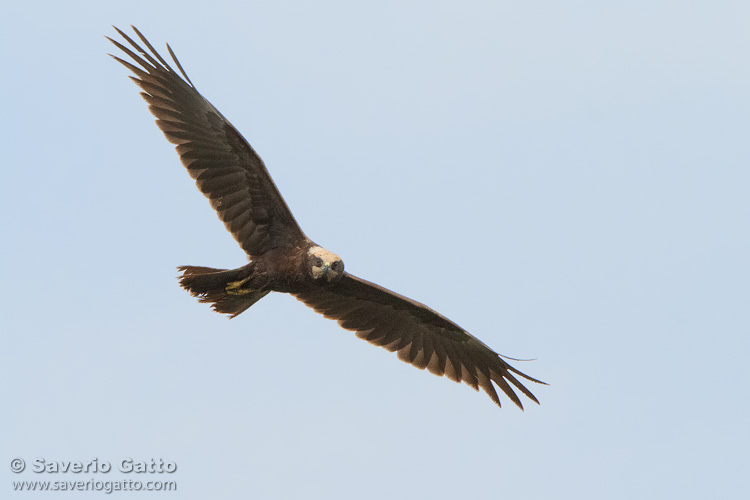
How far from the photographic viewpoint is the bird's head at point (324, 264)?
29.6ft

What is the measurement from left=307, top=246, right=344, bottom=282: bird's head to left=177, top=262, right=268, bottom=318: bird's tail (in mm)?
703

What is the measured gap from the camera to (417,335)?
10.6m

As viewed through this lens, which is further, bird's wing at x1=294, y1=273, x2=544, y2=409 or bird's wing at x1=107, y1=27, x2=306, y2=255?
bird's wing at x1=294, y1=273, x2=544, y2=409

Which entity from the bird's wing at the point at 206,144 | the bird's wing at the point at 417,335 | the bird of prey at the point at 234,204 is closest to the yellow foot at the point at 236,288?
the bird of prey at the point at 234,204

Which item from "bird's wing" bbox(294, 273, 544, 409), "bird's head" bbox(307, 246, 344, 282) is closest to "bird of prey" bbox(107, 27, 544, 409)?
"bird's head" bbox(307, 246, 344, 282)

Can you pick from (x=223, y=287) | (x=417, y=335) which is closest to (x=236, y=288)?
(x=223, y=287)

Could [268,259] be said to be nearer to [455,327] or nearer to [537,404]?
[455,327]

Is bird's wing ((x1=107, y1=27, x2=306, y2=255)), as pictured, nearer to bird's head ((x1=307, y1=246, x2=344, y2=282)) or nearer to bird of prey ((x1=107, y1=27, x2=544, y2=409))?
bird of prey ((x1=107, y1=27, x2=544, y2=409))

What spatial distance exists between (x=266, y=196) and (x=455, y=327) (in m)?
2.80

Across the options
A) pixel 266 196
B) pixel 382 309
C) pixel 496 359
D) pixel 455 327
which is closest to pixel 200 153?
pixel 266 196

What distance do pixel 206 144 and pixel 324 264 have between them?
1858 mm

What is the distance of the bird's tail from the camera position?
352 inches

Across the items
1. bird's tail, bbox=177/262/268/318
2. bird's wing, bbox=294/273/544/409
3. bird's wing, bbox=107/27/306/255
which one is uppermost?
bird's wing, bbox=107/27/306/255

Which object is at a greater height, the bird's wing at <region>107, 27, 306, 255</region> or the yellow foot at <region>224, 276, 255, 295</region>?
the bird's wing at <region>107, 27, 306, 255</region>
